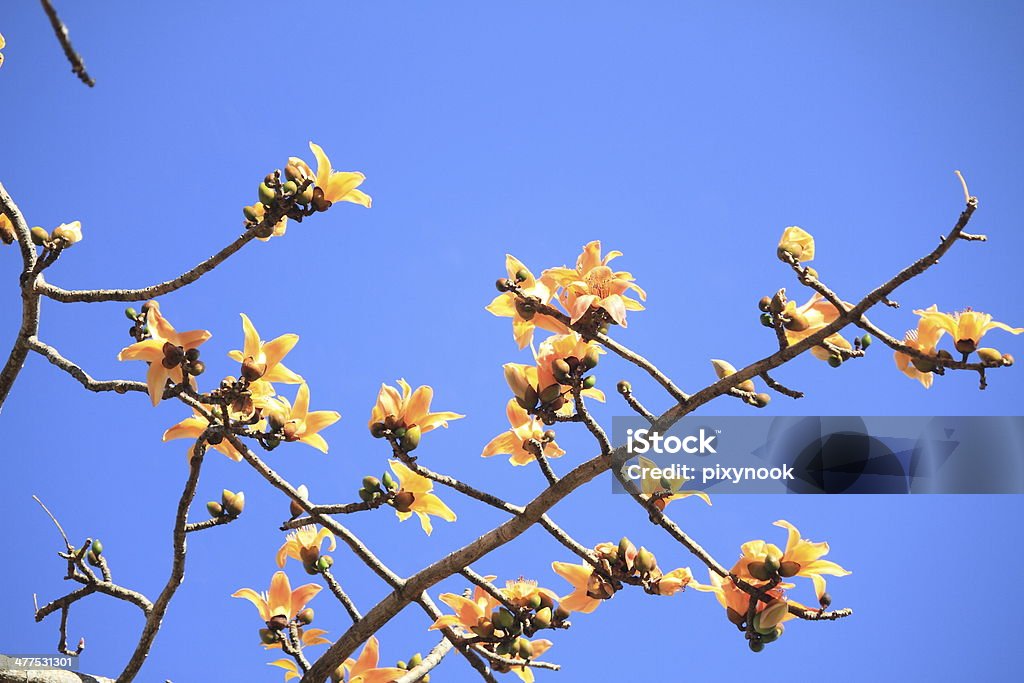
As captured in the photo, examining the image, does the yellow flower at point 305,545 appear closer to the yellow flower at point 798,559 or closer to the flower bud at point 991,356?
the yellow flower at point 798,559

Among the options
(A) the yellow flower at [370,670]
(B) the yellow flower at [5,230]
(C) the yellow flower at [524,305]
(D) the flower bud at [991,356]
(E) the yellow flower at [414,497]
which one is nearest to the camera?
(D) the flower bud at [991,356]

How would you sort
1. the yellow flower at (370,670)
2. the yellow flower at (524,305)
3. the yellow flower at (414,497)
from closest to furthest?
the yellow flower at (524,305) → the yellow flower at (414,497) → the yellow flower at (370,670)

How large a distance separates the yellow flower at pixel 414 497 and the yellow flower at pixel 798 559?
30.9 inches

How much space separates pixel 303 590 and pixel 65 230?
132 cm

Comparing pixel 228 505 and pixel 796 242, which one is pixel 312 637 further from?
pixel 796 242

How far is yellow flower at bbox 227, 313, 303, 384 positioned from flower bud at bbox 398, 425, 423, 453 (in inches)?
11.7

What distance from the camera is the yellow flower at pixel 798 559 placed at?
2037 millimetres

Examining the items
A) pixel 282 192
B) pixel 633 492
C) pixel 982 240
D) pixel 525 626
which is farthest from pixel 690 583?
pixel 282 192

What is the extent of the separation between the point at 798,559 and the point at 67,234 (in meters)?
2.29

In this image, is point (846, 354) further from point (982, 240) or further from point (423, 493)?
point (423, 493)

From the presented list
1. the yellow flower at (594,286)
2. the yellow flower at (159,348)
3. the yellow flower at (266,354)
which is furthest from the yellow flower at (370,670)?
the yellow flower at (594,286)

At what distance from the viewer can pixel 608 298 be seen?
2.20m

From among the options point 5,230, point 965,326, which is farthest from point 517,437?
point 5,230

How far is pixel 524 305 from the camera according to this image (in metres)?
2.28
